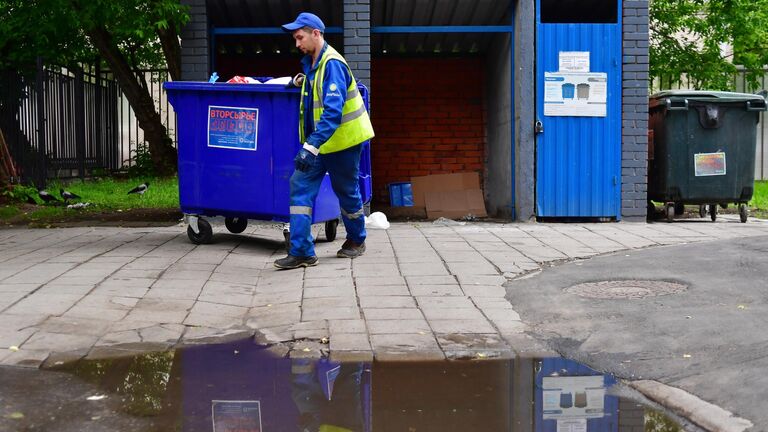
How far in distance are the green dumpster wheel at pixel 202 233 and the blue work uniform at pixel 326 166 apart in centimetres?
142

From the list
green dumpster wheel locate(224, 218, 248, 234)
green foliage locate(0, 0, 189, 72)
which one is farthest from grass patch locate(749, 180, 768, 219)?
green foliage locate(0, 0, 189, 72)

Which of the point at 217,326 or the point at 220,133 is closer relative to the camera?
the point at 217,326

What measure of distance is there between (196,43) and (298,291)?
4849 millimetres

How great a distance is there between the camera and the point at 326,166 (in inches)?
270

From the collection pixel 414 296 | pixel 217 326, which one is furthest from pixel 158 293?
pixel 414 296

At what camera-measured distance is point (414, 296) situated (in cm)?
554

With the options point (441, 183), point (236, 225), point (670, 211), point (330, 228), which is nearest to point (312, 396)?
point (330, 228)

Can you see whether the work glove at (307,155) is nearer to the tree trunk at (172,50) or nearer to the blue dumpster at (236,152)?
the blue dumpster at (236,152)

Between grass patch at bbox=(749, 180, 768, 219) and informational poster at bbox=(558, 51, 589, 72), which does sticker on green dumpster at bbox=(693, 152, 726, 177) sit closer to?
grass patch at bbox=(749, 180, 768, 219)

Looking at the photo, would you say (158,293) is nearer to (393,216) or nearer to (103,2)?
(103,2)

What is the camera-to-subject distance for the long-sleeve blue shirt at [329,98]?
6.48 meters

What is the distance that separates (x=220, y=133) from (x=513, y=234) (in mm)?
3137

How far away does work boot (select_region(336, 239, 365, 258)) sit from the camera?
280 inches

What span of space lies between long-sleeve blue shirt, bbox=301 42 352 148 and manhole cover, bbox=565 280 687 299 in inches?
85.2
